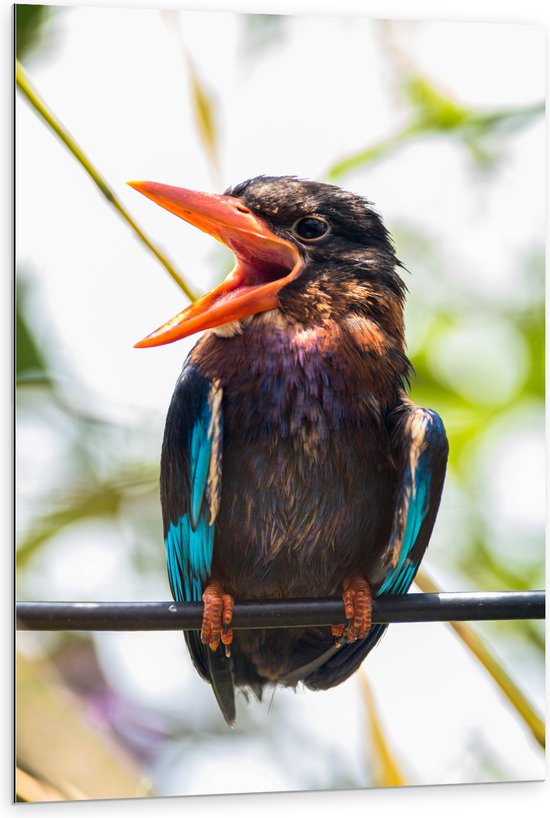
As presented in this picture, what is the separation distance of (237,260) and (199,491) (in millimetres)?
463

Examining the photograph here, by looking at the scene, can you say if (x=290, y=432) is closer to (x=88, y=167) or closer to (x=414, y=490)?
(x=414, y=490)

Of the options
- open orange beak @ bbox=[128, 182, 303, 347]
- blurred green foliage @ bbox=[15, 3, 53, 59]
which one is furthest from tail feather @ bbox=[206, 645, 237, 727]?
blurred green foliage @ bbox=[15, 3, 53, 59]

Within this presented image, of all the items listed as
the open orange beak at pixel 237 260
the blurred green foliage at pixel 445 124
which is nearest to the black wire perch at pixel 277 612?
the open orange beak at pixel 237 260

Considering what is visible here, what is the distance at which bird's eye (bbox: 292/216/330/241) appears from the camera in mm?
2283

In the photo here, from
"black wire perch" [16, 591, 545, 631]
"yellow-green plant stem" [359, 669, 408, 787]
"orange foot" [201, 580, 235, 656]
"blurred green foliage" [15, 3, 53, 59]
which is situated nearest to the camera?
"black wire perch" [16, 591, 545, 631]

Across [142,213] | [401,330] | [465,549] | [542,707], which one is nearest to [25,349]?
[142,213]

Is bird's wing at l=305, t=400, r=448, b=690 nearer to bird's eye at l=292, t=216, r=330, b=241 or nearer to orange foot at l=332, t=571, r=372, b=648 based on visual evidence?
orange foot at l=332, t=571, r=372, b=648

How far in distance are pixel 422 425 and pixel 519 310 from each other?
442mm

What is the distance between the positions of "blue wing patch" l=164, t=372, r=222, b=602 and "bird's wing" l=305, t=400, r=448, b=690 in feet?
1.12

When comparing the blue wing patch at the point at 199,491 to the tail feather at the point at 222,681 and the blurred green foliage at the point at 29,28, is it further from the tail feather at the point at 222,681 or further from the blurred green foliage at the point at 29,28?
the blurred green foliage at the point at 29,28

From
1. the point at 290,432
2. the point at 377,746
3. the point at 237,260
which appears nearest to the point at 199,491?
the point at 290,432

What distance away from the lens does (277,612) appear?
193 centimetres

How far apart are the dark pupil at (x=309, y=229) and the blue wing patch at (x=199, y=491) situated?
13.8 inches

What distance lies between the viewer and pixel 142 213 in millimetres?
2332
